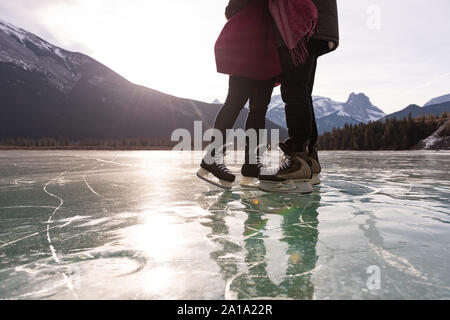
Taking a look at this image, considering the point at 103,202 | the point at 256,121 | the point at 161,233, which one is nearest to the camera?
the point at 161,233

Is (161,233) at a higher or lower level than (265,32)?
lower

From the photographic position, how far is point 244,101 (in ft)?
8.55

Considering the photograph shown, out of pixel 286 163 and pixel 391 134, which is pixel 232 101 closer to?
pixel 286 163

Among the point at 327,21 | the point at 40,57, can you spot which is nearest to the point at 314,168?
the point at 327,21

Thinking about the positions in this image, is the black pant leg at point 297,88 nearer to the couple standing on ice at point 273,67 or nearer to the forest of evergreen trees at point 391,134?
the couple standing on ice at point 273,67

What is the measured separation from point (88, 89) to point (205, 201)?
396 feet

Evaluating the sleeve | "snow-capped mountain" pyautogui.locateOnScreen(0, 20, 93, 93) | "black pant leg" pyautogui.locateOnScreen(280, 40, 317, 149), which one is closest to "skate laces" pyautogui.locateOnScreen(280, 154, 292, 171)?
"black pant leg" pyautogui.locateOnScreen(280, 40, 317, 149)

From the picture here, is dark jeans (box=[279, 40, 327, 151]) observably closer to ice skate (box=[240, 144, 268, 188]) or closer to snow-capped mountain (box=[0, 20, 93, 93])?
ice skate (box=[240, 144, 268, 188])

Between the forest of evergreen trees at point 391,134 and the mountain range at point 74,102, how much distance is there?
206 feet
